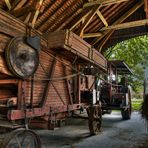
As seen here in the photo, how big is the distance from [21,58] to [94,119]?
5025mm

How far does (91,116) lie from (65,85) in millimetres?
2289

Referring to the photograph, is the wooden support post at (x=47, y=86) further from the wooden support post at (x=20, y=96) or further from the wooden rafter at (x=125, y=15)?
the wooden rafter at (x=125, y=15)

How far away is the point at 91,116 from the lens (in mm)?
10211

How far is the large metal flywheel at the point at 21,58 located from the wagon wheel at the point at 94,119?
14.1 feet

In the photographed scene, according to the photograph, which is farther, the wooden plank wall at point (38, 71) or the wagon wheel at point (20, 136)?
the wooden plank wall at point (38, 71)

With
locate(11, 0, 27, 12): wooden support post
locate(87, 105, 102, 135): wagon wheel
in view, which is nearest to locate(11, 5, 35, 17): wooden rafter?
locate(11, 0, 27, 12): wooden support post

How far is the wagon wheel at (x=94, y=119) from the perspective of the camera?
1010 cm

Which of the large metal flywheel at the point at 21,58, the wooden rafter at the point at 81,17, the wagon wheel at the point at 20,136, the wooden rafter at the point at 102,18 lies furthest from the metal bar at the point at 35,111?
the wooden rafter at the point at 102,18

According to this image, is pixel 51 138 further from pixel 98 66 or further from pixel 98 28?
pixel 98 28

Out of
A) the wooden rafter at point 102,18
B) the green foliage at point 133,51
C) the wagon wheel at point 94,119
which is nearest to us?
the wagon wheel at point 94,119

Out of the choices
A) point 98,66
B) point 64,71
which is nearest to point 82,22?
point 98,66

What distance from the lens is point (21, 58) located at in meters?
6.17

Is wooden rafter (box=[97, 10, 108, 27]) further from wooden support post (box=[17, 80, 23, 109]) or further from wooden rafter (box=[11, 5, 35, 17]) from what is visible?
wooden support post (box=[17, 80, 23, 109])

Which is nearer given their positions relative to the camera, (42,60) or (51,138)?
(42,60)
